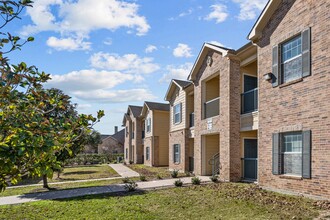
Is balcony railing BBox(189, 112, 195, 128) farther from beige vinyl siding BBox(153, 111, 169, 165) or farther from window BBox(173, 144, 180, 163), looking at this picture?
beige vinyl siding BBox(153, 111, 169, 165)

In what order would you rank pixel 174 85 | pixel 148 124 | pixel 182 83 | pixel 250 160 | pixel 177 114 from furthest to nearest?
1. pixel 148 124
2. pixel 174 85
3. pixel 177 114
4. pixel 182 83
5. pixel 250 160

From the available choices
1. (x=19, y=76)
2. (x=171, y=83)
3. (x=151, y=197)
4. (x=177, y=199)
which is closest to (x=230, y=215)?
Result: (x=177, y=199)

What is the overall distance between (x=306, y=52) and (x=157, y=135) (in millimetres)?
21372

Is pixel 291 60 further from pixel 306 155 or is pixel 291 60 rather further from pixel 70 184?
pixel 70 184

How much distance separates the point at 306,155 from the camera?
31.7ft

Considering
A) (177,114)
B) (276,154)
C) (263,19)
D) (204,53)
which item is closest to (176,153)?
(177,114)

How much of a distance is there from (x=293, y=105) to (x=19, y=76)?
32.1 ft

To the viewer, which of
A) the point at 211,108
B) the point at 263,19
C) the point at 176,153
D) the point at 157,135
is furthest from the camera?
the point at 157,135

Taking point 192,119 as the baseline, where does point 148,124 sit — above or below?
below

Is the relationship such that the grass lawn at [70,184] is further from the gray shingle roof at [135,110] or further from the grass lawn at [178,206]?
the gray shingle roof at [135,110]

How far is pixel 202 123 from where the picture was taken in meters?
18.5

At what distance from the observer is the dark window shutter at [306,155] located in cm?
959

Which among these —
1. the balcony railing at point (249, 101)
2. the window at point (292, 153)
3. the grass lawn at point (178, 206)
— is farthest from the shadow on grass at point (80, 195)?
the balcony railing at point (249, 101)

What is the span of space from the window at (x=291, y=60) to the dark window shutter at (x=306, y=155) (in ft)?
7.67
